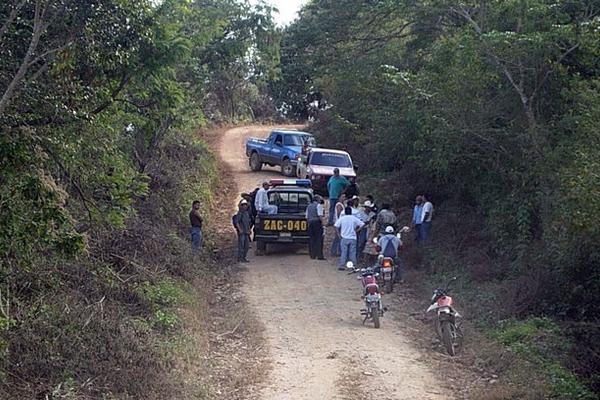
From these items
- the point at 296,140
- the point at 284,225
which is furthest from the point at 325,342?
the point at 296,140

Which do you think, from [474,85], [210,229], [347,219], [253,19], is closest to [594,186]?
[474,85]

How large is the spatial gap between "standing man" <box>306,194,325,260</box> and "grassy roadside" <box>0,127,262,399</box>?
2213 mm

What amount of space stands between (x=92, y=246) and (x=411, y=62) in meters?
15.1

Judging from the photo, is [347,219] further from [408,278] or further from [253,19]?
[253,19]

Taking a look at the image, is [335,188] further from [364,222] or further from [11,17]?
[11,17]

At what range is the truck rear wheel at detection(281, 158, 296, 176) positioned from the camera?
1324 inches

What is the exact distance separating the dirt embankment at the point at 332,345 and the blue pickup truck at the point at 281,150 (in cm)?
1336

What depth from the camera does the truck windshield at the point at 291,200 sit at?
72.1 feet

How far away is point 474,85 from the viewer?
1864cm

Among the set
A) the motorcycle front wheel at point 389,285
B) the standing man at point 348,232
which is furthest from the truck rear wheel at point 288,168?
the motorcycle front wheel at point 389,285

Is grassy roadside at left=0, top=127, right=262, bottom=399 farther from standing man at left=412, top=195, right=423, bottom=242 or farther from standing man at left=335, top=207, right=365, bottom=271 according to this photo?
standing man at left=412, top=195, right=423, bottom=242

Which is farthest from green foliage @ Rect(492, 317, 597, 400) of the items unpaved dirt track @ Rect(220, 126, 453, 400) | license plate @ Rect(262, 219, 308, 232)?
license plate @ Rect(262, 219, 308, 232)

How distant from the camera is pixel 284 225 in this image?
20875 mm

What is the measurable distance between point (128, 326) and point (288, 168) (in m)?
21.5
